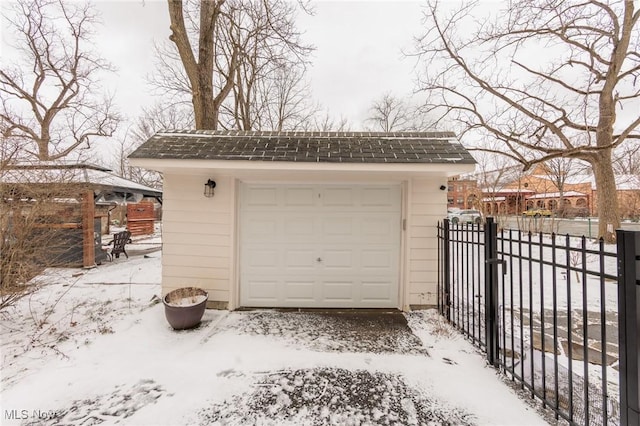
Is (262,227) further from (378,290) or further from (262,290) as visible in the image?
(378,290)

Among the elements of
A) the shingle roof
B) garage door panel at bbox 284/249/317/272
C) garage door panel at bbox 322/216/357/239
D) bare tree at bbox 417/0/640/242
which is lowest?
garage door panel at bbox 284/249/317/272

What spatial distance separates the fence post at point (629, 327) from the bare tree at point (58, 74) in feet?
62.3

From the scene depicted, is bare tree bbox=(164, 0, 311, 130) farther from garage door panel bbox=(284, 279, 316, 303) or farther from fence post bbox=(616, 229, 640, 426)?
fence post bbox=(616, 229, 640, 426)

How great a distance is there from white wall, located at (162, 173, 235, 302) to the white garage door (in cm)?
30

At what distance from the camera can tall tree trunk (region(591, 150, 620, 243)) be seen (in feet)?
33.4

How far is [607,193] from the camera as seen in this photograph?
10367mm

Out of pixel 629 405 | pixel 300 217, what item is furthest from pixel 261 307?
pixel 629 405

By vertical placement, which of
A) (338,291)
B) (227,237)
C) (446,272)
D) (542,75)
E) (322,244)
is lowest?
(338,291)

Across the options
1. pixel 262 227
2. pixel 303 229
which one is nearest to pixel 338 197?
pixel 303 229

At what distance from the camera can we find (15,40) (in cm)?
1380

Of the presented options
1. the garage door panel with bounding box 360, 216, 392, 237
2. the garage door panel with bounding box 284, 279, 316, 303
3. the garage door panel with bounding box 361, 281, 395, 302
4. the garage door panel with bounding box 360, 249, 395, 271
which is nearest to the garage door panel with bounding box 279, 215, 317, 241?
the garage door panel with bounding box 284, 279, 316, 303

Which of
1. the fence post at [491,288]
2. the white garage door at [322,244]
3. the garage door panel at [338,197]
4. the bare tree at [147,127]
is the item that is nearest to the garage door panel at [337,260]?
the white garage door at [322,244]

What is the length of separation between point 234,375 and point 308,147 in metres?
3.55

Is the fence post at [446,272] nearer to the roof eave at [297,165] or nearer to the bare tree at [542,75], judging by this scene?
the roof eave at [297,165]
